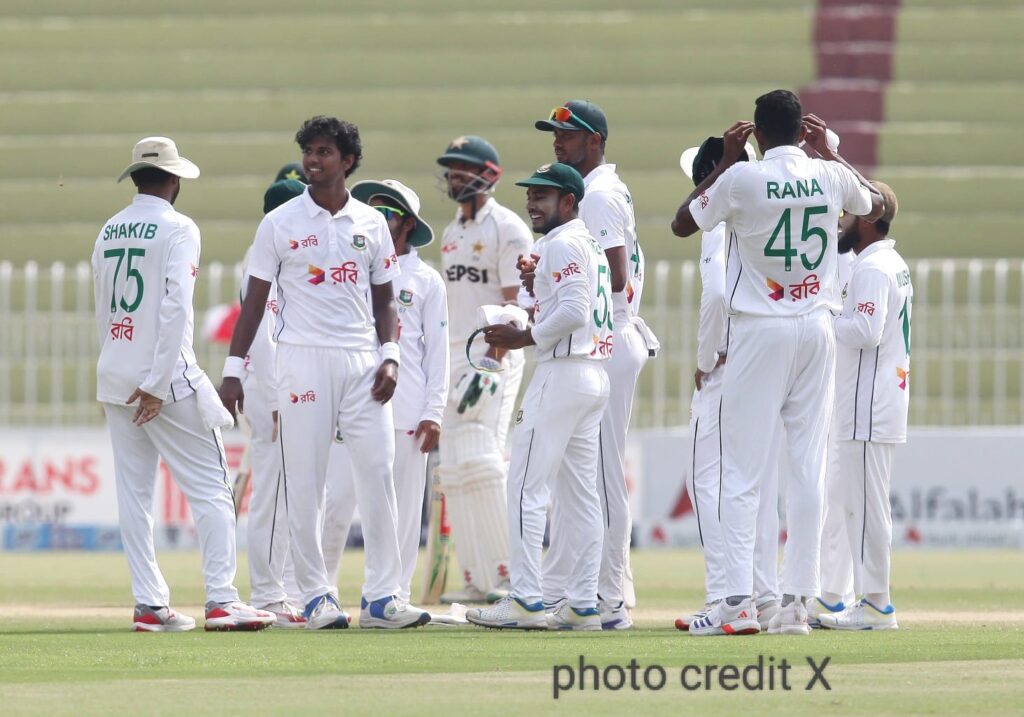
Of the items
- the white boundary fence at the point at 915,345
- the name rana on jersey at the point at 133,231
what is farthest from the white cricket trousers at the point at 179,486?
the white boundary fence at the point at 915,345

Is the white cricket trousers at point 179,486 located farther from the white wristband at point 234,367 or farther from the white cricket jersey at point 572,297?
the white cricket jersey at point 572,297

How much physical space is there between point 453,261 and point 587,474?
2163 mm

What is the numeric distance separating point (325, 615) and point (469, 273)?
251cm

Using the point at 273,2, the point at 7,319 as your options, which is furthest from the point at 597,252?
the point at 273,2

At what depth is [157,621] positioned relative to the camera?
8109 mm

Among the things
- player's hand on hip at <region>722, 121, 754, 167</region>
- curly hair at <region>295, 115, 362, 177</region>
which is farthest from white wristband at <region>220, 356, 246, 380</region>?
player's hand on hip at <region>722, 121, 754, 167</region>

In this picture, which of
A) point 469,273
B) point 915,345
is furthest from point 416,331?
point 915,345

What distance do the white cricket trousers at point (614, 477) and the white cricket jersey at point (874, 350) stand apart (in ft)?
2.99

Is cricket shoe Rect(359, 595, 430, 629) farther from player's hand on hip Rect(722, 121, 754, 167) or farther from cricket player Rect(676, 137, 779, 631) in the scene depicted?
player's hand on hip Rect(722, 121, 754, 167)

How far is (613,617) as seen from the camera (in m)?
8.51

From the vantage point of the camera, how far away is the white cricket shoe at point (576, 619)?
323 inches

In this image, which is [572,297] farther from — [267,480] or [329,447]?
[267,480]

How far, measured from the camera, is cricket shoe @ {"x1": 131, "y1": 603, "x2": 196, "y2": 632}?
8.09m

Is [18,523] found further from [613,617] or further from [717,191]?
[717,191]
